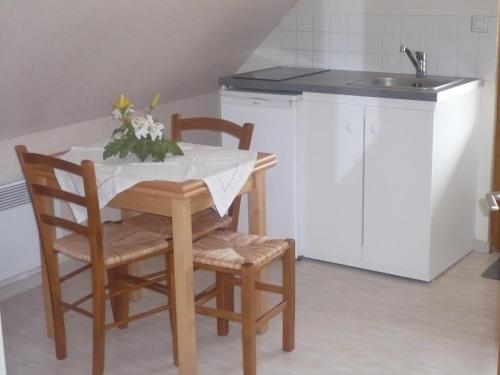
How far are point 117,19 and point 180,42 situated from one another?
2.10 feet

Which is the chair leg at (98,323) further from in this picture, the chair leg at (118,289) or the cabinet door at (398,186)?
the cabinet door at (398,186)

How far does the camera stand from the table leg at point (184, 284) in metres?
3.00

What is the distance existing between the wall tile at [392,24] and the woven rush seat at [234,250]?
174 cm

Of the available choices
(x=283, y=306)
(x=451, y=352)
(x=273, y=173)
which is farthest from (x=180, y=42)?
(x=451, y=352)

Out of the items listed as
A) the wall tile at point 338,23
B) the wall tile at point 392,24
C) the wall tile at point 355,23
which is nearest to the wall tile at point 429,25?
the wall tile at point 392,24

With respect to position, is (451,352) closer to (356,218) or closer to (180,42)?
(356,218)

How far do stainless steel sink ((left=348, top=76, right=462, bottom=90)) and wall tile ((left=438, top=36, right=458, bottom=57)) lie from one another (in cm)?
14

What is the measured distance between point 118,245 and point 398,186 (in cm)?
151

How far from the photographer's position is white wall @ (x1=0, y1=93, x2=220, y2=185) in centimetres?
399

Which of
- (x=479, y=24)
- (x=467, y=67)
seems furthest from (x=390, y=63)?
(x=479, y=24)

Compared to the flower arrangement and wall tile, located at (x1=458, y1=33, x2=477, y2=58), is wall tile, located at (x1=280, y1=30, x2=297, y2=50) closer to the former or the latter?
wall tile, located at (x1=458, y1=33, x2=477, y2=58)

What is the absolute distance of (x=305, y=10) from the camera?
189 inches

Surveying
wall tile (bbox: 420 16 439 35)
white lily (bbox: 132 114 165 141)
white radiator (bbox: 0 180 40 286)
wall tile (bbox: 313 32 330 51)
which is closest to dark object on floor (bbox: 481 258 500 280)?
wall tile (bbox: 420 16 439 35)

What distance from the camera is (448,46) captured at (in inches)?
172
